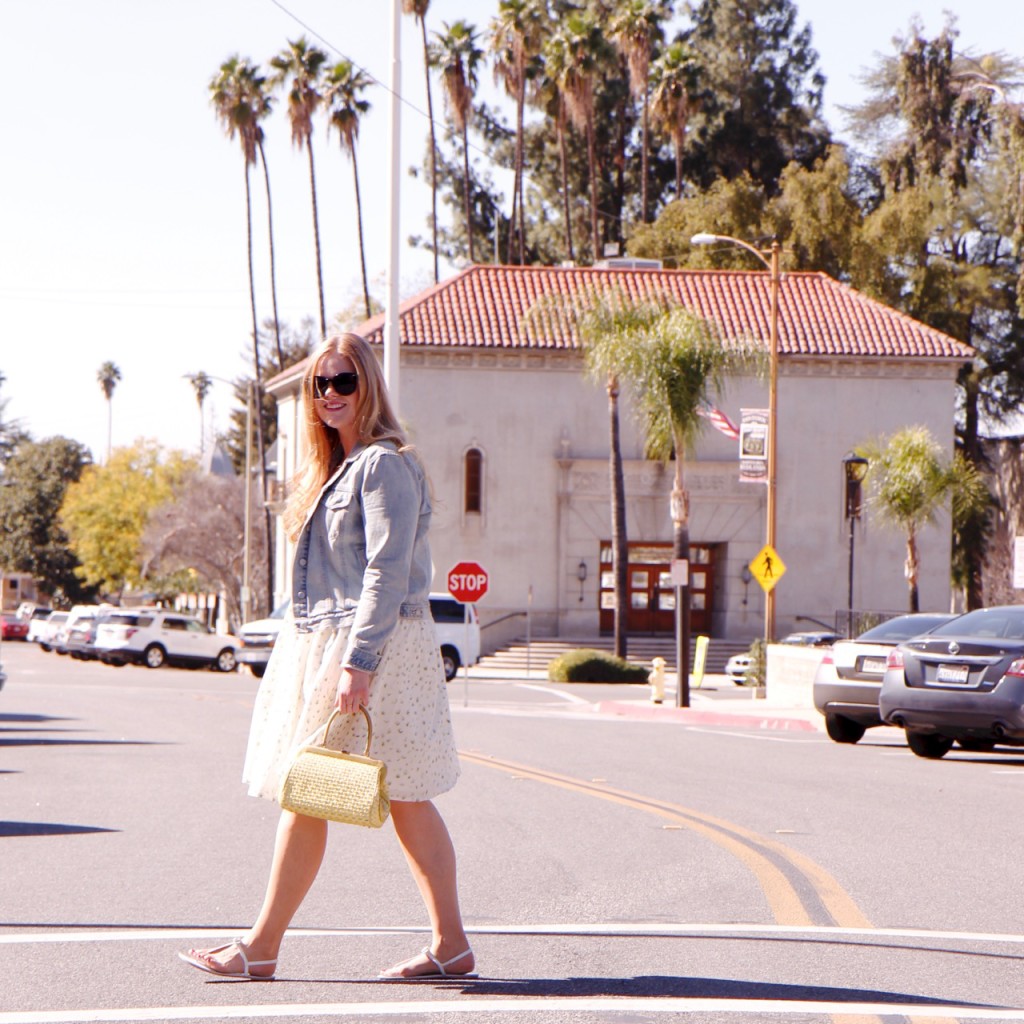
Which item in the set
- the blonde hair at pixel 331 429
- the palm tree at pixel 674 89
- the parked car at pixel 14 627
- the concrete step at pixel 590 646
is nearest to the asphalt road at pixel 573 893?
the blonde hair at pixel 331 429

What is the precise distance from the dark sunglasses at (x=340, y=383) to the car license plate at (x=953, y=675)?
11.1 metres

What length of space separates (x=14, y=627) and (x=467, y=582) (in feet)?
171

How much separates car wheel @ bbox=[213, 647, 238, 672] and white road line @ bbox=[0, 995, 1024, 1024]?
139 feet

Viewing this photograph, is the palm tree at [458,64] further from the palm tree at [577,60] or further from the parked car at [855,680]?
the parked car at [855,680]

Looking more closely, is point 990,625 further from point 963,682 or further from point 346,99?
Answer: point 346,99

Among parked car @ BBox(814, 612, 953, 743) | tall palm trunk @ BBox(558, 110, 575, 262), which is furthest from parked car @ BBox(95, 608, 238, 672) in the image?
parked car @ BBox(814, 612, 953, 743)

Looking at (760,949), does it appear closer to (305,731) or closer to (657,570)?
(305,731)

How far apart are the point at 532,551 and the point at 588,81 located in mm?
16116

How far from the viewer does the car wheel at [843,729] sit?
1934cm

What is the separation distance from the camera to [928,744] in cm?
1700

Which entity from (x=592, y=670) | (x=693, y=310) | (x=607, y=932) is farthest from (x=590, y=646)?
(x=607, y=932)

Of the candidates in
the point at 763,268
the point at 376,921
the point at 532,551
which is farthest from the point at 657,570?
the point at 376,921

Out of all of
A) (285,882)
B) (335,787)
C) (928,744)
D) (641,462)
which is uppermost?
(641,462)

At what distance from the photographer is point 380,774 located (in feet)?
18.1
